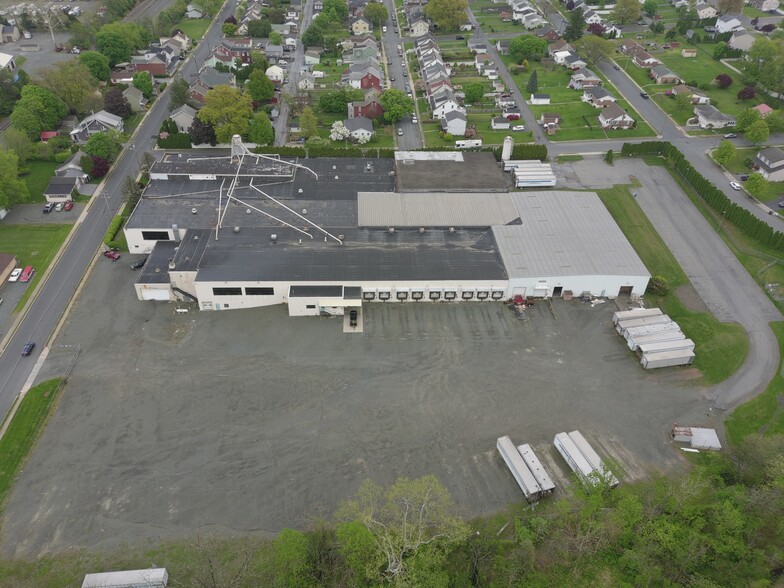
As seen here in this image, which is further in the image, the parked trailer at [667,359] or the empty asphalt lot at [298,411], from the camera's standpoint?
the parked trailer at [667,359]

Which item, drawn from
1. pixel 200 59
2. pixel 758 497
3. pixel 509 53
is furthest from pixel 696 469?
pixel 200 59

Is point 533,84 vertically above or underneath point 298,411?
above

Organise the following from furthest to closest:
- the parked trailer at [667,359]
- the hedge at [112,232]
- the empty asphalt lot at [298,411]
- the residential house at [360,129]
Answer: the residential house at [360,129]
the hedge at [112,232]
the parked trailer at [667,359]
the empty asphalt lot at [298,411]

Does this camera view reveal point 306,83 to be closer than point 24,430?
No

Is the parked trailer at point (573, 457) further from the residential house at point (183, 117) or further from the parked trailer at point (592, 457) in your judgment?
the residential house at point (183, 117)

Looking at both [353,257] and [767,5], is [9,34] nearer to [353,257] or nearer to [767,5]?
[353,257]

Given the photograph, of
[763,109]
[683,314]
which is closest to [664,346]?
[683,314]

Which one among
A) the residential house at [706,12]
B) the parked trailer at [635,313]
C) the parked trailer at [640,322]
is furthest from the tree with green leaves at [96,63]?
the residential house at [706,12]
